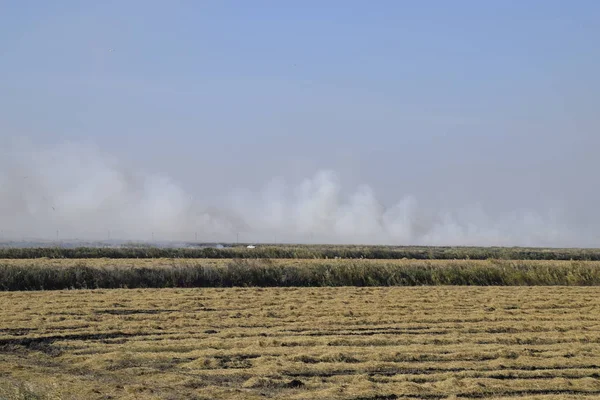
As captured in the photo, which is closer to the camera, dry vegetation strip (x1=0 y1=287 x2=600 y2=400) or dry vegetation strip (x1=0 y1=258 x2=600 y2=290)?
dry vegetation strip (x1=0 y1=287 x2=600 y2=400)

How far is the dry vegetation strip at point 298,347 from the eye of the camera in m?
12.2

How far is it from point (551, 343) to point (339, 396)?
22.6 feet

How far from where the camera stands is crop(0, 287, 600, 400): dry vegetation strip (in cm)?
1216

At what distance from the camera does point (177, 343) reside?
1616 cm

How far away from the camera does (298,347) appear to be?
51.7ft

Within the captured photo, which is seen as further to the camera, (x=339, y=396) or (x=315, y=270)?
(x=315, y=270)

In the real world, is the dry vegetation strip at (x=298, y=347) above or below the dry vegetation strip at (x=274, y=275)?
below

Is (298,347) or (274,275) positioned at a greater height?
(274,275)

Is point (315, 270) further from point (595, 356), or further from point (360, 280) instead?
point (595, 356)

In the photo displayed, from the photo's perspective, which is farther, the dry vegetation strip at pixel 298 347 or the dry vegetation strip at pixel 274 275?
the dry vegetation strip at pixel 274 275

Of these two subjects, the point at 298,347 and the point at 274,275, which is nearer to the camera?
the point at 298,347

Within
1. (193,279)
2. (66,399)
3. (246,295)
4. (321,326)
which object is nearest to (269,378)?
(66,399)

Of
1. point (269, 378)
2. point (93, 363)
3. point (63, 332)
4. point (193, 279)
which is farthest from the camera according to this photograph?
point (193, 279)

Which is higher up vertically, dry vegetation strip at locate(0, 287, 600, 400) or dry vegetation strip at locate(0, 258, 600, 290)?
dry vegetation strip at locate(0, 258, 600, 290)
